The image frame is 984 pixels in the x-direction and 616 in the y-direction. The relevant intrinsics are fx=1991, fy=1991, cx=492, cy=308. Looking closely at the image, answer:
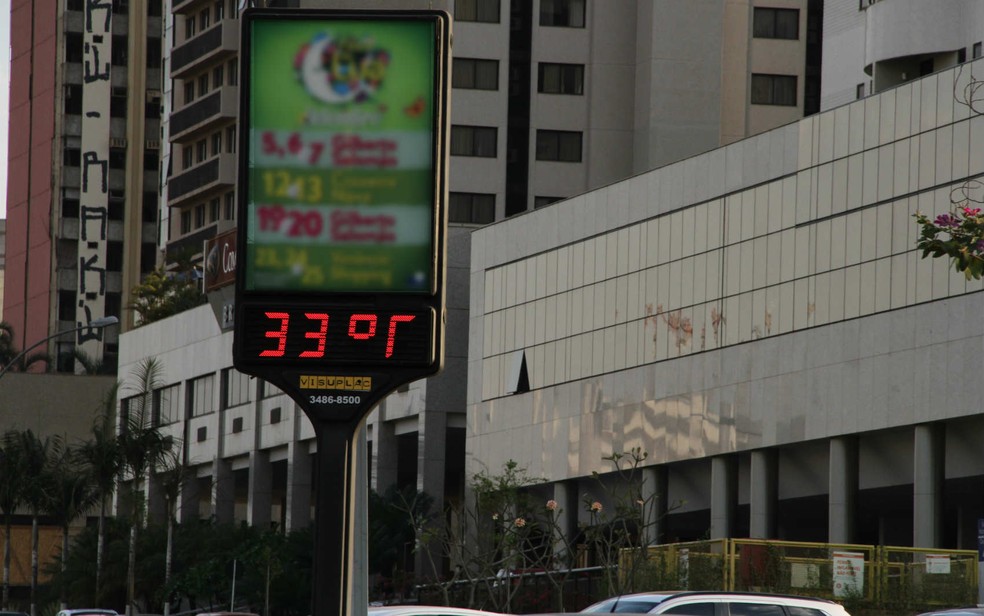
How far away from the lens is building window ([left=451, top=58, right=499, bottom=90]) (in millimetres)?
89438

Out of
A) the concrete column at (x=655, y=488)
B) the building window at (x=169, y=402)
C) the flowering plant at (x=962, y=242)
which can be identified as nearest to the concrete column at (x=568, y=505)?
the concrete column at (x=655, y=488)

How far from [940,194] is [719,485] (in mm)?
13321

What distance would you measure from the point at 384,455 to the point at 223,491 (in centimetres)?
1542

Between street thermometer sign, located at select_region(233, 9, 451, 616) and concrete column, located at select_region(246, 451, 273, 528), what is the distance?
8016 cm

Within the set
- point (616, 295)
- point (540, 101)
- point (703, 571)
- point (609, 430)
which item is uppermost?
point (540, 101)

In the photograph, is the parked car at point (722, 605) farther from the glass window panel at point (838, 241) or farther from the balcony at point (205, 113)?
the balcony at point (205, 113)

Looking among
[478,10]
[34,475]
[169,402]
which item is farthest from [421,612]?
[169,402]

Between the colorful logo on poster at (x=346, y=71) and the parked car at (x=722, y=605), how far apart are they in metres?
13.5

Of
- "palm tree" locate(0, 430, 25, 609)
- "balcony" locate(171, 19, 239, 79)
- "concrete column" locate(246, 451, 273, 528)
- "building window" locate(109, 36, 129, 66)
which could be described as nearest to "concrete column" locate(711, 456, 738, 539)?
"palm tree" locate(0, 430, 25, 609)

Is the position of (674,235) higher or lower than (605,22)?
lower

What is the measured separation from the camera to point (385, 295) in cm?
982

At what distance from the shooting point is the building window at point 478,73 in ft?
293

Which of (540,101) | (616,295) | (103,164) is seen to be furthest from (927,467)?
(103,164)

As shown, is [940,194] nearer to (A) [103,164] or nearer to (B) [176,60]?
(B) [176,60]
